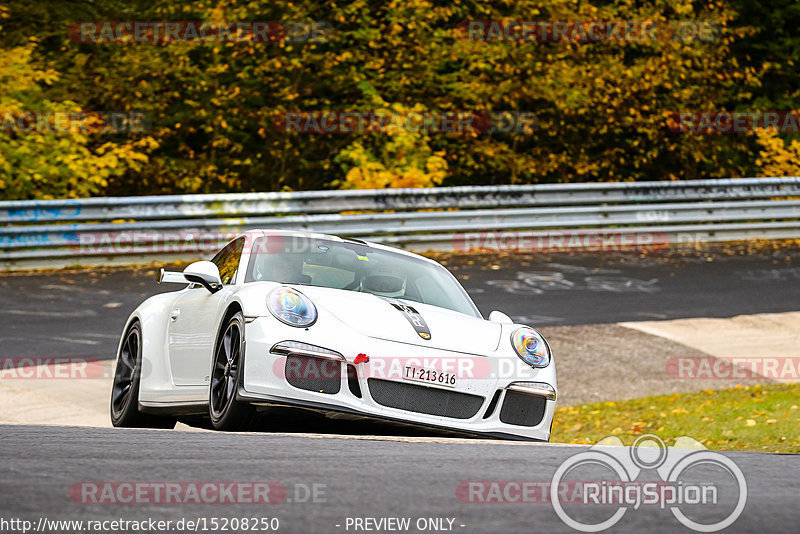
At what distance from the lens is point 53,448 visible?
5.13 meters

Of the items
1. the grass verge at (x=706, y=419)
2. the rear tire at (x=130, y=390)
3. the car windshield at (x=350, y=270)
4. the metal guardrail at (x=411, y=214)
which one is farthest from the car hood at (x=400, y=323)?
the metal guardrail at (x=411, y=214)

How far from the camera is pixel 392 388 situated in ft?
20.8

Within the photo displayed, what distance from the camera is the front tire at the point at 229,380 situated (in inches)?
249

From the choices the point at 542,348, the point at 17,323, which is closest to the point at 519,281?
the point at 17,323

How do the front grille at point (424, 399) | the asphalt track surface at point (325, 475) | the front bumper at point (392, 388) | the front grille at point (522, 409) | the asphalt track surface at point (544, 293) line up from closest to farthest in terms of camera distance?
the asphalt track surface at point (325, 475) < the front bumper at point (392, 388) < the front grille at point (424, 399) < the front grille at point (522, 409) < the asphalt track surface at point (544, 293)

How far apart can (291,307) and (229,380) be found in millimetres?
535

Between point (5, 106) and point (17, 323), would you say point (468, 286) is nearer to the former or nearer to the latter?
point (17, 323)

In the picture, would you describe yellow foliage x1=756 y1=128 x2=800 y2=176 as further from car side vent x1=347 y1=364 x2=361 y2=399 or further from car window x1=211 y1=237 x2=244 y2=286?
car side vent x1=347 y1=364 x2=361 y2=399

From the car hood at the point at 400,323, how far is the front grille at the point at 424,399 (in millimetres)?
254

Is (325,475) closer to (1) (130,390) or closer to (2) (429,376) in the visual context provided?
(2) (429,376)

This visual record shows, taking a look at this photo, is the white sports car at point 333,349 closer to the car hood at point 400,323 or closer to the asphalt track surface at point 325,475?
the car hood at point 400,323

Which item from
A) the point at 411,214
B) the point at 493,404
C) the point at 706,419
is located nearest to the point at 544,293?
the point at 411,214

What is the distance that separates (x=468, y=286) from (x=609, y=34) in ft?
35.4

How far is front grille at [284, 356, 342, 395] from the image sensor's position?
6.24 meters
